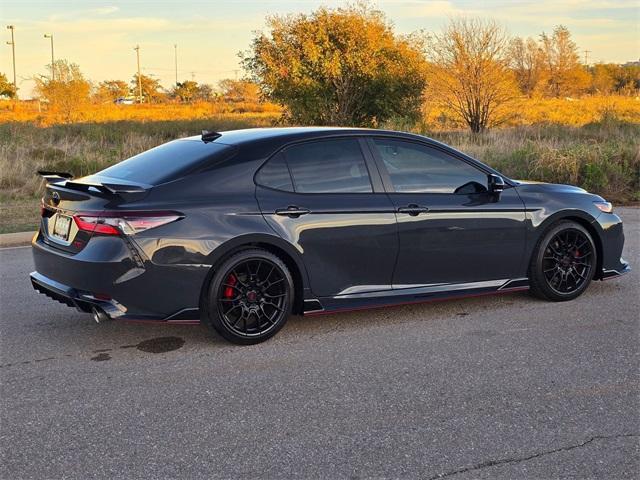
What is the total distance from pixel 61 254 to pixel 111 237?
0.52 m

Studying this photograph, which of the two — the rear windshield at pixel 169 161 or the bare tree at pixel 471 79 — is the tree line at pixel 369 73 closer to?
the bare tree at pixel 471 79

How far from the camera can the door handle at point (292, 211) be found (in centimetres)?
533

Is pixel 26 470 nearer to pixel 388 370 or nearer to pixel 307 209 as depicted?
pixel 388 370

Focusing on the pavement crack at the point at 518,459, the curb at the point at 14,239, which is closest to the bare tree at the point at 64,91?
the curb at the point at 14,239

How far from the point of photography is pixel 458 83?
2888 cm

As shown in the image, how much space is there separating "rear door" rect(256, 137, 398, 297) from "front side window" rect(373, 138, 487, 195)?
0.18 metres

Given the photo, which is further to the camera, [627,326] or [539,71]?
[539,71]

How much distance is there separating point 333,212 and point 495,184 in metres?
1.52

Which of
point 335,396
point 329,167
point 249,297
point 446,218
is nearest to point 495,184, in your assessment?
point 446,218

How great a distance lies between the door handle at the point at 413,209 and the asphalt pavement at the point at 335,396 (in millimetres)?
883

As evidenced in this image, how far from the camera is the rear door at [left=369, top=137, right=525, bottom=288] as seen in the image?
→ 5.81 m

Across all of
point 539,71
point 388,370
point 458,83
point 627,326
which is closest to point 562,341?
point 627,326

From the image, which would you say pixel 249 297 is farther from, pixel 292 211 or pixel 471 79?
pixel 471 79

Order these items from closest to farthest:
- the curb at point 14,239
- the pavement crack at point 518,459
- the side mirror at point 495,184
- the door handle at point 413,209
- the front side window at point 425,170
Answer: the pavement crack at point 518,459 < the door handle at point 413,209 < the front side window at point 425,170 < the side mirror at point 495,184 < the curb at point 14,239
